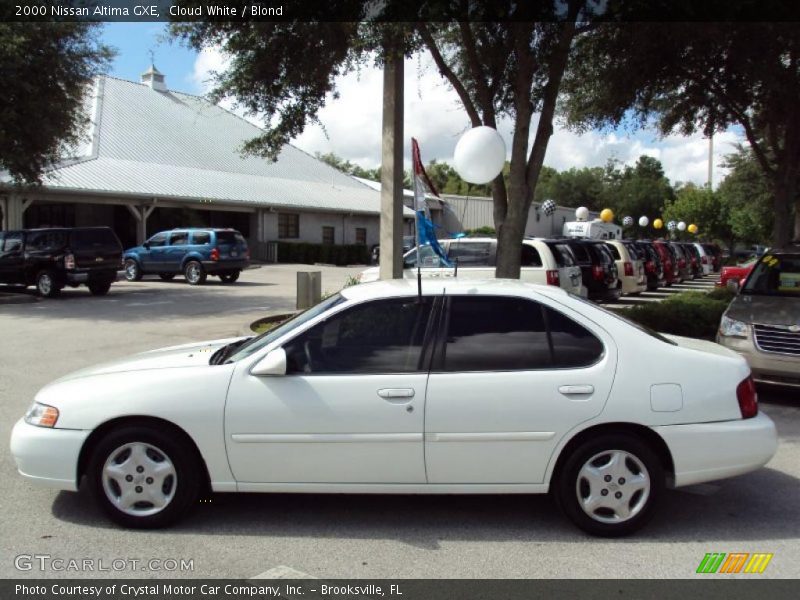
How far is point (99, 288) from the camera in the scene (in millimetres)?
19766

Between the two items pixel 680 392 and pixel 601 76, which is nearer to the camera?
pixel 680 392

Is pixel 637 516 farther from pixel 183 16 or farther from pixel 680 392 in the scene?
pixel 183 16

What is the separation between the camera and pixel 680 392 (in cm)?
438

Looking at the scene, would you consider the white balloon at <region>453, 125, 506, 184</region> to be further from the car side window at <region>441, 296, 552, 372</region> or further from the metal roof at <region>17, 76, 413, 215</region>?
the metal roof at <region>17, 76, 413, 215</region>

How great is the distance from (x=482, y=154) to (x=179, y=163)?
28.4 m

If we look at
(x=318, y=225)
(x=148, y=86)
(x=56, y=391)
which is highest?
(x=148, y=86)

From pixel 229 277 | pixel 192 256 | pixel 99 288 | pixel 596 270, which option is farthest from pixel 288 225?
pixel 596 270

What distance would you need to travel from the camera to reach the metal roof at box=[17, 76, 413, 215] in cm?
2931

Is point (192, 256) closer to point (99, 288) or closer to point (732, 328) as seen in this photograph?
point (99, 288)

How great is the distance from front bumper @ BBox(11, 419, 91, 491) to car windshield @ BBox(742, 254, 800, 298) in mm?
8046

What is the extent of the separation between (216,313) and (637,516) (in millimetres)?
12987

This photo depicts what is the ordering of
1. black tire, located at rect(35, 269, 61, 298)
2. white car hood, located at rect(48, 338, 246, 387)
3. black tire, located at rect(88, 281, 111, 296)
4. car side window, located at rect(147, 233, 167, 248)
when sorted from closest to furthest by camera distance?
white car hood, located at rect(48, 338, 246, 387), black tire, located at rect(35, 269, 61, 298), black tire, located at rect(88, 281, 111, 296), car side window, located at rect(147, 233, 167, 248)

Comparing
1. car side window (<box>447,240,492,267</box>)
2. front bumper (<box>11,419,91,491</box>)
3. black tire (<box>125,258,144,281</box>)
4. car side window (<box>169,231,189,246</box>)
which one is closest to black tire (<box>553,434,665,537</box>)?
front bumper (<box>11,419,91,491</box>)
